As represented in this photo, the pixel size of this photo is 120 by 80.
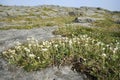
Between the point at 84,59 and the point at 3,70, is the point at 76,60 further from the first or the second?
the point at 3,70

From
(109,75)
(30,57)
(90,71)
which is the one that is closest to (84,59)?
(90,71)

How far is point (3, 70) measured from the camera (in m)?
8.55

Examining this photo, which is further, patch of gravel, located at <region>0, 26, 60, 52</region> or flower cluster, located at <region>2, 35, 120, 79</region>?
patch of gravel, located at <region>0, 26, 60, 52</region>

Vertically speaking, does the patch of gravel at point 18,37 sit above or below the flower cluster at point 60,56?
below

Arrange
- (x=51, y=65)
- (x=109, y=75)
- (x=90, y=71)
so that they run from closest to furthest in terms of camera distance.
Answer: (x=109, y=75), (x=90, y=71), (x=51, y=65)

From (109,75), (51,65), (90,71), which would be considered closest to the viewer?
(109,75)

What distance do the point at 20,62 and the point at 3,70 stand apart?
701mm

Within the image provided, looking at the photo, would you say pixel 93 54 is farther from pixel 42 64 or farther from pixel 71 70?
pixel 42 64

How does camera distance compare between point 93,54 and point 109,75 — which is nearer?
point 109,75

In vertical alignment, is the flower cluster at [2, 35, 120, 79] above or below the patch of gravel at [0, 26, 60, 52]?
above

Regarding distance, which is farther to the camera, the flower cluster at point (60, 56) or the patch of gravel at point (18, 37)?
the patch of gravel at point (18, 37)

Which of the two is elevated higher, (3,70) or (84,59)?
(84,59)

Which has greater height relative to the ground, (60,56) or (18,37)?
(60,56)

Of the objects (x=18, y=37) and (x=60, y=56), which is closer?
(x=60, y=56)
